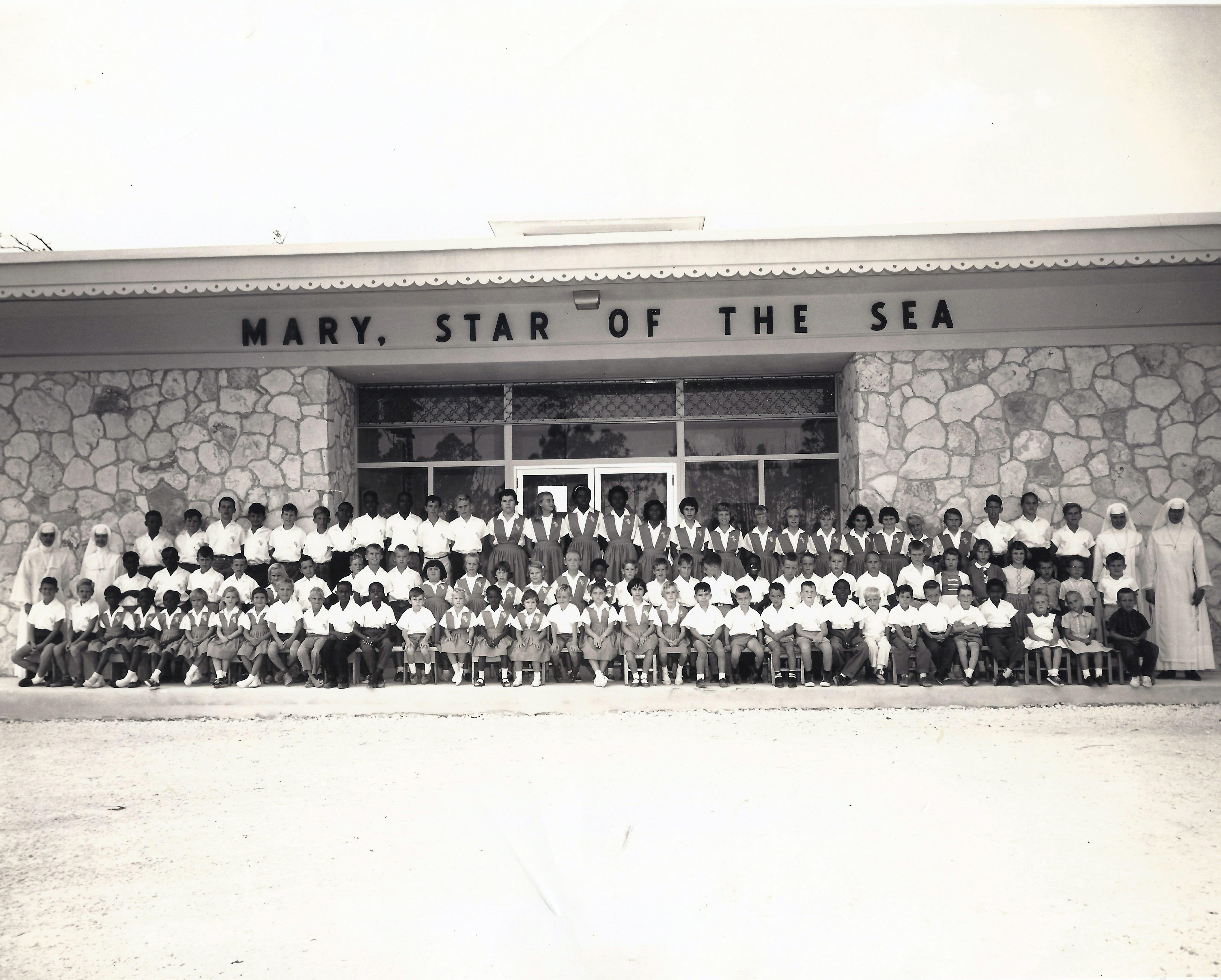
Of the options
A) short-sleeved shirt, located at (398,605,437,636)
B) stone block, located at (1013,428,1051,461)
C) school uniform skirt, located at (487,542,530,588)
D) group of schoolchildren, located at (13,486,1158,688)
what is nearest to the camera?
group of schoolchildren, located at (13,486,1158,688)

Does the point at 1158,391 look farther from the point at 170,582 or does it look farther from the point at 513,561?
the point at 170,582

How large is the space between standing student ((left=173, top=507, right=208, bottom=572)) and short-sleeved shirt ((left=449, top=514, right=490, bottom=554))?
2423 mm

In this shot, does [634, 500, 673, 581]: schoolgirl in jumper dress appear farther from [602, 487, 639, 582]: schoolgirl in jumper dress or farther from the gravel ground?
the gravel ground

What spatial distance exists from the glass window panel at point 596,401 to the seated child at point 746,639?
10.7ft

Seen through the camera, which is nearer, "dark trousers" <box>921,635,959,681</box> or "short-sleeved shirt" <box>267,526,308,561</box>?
"dark trousers" <box>921,635,959,681</box>

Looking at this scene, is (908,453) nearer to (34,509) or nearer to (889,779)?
(889,779)

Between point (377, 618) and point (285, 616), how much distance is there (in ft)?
2.63

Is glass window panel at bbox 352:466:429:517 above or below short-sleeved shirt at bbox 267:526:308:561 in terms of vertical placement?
above

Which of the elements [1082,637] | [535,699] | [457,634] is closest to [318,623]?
[457,634]

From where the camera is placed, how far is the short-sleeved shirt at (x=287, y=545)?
31.8 ft

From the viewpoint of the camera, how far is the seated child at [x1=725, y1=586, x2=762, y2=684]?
8102mm

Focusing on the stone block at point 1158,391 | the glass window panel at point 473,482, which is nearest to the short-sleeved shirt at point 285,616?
the glass window panel at point 473,482

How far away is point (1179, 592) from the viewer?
28.3ft

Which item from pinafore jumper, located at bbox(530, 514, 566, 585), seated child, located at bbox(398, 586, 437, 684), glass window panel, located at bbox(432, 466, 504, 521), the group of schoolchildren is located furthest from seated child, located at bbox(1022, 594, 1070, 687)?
glass window panel, located at bbox(432, 466, 504, 521)
